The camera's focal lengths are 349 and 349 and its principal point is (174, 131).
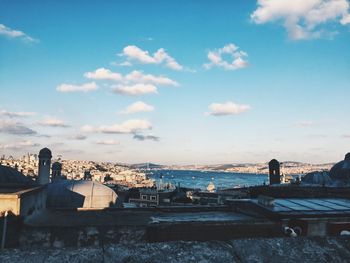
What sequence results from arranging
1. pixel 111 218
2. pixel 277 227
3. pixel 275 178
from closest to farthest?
pixel 277 227 → pixel 111 218 → pixel 275 178

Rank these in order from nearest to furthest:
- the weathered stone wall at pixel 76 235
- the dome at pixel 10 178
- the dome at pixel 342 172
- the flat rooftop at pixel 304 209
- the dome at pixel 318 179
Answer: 1. the weathered stone wall at pixel 76 235
2. the flat rooftop at pixel 304 209
3. the dome at pixel 10 178
4. the dome at pixel 342 172
5. the dome at pixel 318 179

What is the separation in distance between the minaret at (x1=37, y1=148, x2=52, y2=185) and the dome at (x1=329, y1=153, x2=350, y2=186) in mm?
35632

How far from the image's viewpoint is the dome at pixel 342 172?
4562 centimetres

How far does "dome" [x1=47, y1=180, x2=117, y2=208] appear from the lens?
27812 millimetres

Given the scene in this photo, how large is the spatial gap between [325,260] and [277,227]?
54.4ft

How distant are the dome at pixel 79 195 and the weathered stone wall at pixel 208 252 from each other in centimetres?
2698

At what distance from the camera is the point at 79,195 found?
92.8 feet

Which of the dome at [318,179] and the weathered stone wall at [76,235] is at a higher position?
the dome at [318,179]

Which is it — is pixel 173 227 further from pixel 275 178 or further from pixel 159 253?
pixel 275 178

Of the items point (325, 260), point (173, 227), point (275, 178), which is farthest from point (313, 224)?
point (275, 178)

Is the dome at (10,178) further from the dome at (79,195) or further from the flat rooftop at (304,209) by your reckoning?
the flat rooftop at (304,209)

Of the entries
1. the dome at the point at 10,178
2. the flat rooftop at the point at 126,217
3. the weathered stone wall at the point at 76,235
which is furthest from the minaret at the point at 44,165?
the weathered stone wall at the point at 76,235

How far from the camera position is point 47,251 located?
7.38 ft

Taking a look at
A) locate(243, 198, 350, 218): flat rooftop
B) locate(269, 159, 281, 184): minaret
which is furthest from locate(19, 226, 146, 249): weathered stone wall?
locate(269, 159, 281, 184): minaret
